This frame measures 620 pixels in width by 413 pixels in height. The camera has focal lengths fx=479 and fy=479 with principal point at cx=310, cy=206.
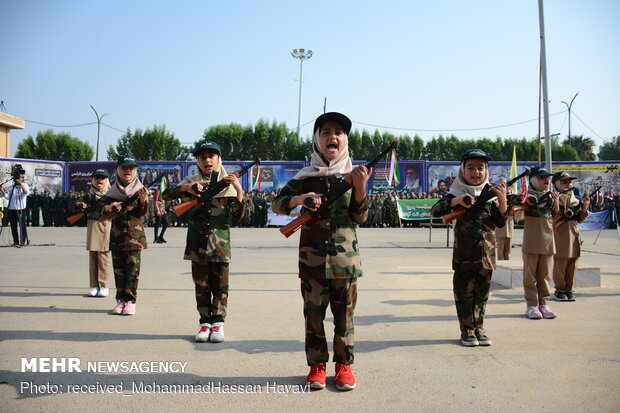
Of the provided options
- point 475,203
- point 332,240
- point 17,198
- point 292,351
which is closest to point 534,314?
point 475,203

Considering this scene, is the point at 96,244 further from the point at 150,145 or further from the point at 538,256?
Answer: the point at 150,145

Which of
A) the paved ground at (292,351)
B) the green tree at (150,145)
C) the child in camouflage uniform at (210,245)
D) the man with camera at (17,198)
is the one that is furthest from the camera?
the green tree at (150,145)

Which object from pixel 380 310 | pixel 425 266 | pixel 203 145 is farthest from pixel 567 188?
pixel 203 145

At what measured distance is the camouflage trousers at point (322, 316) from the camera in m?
3.89

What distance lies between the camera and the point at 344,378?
3.82 m

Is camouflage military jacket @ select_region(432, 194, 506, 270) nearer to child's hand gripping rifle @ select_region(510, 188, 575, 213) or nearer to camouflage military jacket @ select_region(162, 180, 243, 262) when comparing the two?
child's hand gripping rifle @ select_region(510, 188, 575, 213)

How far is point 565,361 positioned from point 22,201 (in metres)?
15.3

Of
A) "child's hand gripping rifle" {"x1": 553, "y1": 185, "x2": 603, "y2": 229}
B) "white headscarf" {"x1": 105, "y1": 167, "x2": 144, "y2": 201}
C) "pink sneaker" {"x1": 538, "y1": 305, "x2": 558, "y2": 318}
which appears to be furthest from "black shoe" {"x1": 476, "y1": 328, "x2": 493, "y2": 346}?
"white headscarf" {"x1": 105, "y1": 167, "x2": 144, "y2": 201}

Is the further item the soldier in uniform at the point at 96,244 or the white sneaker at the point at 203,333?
the soldier in uniform at the point at 96,244

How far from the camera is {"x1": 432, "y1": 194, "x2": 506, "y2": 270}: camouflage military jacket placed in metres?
5.09

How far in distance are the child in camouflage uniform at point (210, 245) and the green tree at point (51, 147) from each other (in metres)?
63.8

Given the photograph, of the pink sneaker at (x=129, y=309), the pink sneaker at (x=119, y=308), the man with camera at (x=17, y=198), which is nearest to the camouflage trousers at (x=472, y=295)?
the pink sneaker at (x=129, y=309)

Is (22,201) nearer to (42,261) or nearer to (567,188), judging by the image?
(42,261)

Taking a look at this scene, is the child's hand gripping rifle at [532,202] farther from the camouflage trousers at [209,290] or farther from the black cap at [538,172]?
the camouflage trousers at [209,290]
